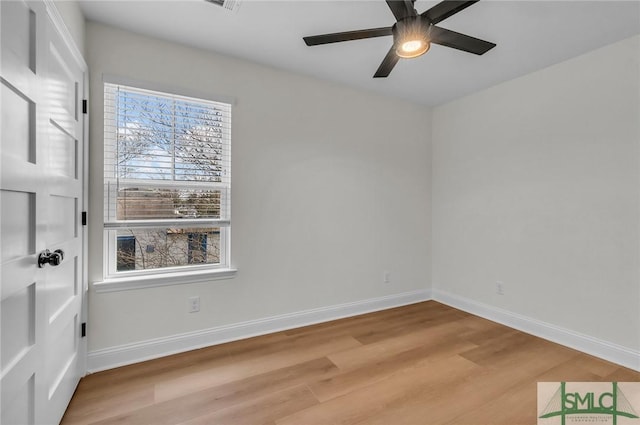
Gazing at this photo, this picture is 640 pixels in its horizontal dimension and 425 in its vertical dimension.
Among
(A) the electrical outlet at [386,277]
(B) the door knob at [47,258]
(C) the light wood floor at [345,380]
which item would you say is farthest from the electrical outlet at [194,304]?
(A) the electrical outlet at [386,277]

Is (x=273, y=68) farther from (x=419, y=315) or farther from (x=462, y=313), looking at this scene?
(x=462, y=313)

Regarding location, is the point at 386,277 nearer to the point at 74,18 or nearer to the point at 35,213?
the point at 35,213

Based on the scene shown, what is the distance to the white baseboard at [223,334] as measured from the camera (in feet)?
7.33

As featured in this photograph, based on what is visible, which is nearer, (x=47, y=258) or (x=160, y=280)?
(x=47, y=258)

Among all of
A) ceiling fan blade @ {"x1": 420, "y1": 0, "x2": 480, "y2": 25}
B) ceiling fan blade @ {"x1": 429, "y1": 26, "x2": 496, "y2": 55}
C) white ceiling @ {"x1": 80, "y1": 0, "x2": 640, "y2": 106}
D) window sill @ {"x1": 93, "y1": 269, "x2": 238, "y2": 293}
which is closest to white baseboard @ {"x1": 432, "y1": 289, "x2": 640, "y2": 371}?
white ceiling @ {"x1": 80, "y1": 0, "x2": 640, "y2": 106}

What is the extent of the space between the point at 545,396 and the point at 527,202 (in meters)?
1.78

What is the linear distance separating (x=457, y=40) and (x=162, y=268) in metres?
2.68

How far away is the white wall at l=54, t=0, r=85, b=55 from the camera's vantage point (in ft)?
5.47

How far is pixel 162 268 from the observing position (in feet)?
8.17

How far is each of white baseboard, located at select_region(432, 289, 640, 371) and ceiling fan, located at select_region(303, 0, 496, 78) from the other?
2547 millimetres

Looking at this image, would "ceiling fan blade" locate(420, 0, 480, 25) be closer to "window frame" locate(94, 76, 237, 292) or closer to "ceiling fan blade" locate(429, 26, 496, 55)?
"ceiling fan blade" locate(429, 26, 496, 55)

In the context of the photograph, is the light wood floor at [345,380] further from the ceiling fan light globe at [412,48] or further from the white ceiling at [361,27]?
the white ceiling at [361,27]

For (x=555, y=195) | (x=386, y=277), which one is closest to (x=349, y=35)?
(x=555, y=195)

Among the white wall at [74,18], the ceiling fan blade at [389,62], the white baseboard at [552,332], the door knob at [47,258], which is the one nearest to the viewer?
the door knob at [47,258]
